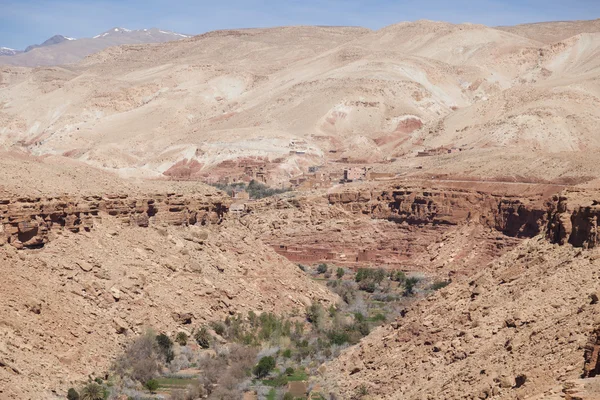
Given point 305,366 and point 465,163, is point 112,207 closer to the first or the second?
point 305,366

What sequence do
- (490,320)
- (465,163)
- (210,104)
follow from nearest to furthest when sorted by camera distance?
(490,320) < (465,163) < (210,104)

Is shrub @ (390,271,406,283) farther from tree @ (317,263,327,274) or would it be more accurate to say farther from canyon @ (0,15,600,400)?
tree @ (317,263,327,274)

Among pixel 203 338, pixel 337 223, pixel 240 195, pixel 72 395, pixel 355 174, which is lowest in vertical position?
pixel 203 338

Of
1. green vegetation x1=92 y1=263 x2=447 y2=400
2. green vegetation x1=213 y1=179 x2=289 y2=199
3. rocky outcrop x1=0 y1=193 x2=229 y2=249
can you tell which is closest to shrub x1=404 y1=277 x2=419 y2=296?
green vegetation x1=92 y1=263 x2=447 y2=400

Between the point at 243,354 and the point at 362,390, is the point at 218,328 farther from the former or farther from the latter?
the point at 362,390

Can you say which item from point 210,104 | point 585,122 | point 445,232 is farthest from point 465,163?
point 210,104

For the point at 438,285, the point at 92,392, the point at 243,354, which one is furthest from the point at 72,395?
the point at 438,285

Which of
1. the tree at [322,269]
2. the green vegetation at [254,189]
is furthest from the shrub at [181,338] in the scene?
the green vegetation at [254,189]
